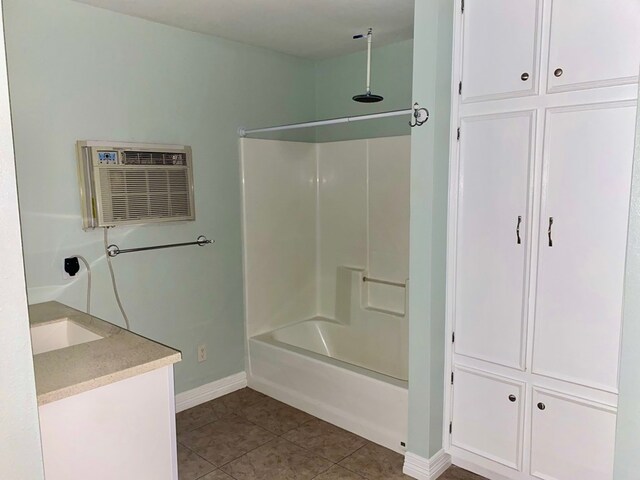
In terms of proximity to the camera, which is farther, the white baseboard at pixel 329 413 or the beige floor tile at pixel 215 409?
the beige floor tile at pixel 215 409

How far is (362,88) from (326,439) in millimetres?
2472

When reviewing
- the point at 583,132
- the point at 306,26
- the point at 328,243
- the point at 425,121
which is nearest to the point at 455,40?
the point at 425,121

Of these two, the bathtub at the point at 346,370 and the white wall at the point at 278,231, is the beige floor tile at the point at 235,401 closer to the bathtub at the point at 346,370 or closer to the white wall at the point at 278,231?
the bathtub at the point at 346,370

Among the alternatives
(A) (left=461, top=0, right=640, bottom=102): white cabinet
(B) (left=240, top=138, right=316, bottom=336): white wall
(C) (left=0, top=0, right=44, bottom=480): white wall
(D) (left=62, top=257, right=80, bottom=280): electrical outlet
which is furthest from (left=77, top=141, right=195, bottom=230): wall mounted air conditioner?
(A) (left=461, top=0, right=640, bottom=102): white cabinet

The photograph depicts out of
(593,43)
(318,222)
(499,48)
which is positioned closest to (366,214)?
(318,222)

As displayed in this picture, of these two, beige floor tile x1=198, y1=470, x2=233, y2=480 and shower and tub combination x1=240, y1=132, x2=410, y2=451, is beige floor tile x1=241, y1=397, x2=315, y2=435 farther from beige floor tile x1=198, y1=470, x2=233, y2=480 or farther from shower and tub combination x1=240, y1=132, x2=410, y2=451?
beige floor tile x1=198, y1=470, x2=233, y2=480

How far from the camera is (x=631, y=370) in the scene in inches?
38.7

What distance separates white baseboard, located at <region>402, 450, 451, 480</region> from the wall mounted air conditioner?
1.89 m

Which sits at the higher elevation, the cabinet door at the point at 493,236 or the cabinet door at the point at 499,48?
the cabinet door at the point at 499,48

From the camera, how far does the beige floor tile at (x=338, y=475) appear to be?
2404mm

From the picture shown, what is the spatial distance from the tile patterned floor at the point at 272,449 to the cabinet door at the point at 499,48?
190cm

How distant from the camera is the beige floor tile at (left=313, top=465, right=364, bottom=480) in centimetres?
240

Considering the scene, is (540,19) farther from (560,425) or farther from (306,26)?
(560,425)

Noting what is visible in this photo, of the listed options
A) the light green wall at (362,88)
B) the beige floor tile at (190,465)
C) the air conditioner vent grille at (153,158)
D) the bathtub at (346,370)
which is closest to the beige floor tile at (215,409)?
the bathtub at (346,370)
